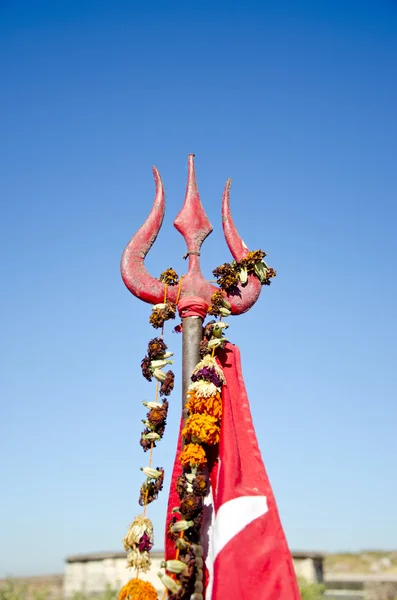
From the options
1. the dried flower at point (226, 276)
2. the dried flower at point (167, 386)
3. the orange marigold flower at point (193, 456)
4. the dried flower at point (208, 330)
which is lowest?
the orange marigold flower at point (193, 456)

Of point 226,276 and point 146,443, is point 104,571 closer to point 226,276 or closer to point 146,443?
point 146,443

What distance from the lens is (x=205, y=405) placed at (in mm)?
3670

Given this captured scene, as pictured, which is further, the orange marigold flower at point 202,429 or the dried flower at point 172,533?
the orange marigold flower at point 202,429

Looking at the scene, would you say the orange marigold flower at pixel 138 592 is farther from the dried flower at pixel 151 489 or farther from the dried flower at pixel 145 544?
the dried flower at pixel 151 489

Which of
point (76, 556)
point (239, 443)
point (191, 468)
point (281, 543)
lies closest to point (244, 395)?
point (239, 443)

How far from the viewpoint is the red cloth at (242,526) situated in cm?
336

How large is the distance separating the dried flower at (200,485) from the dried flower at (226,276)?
127 cm

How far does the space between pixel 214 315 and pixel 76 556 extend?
7.46 m

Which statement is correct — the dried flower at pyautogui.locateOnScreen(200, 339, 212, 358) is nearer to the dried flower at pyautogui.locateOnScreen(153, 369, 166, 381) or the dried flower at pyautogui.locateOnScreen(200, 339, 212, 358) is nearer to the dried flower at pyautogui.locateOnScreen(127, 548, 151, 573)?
the dried flower at pyautogui.locateOnScreen(153, 369, 166, 381)

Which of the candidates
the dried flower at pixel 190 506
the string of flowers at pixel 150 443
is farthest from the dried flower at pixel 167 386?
the dried flower at pixel 190 506

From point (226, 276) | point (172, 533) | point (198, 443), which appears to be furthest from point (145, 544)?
point (226, 276)

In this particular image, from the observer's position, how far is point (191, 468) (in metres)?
3.56

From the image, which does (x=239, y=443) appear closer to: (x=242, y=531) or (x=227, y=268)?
(x=242, y=531)

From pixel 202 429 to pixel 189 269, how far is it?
1.17 m
